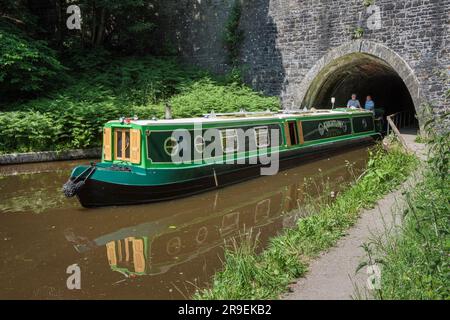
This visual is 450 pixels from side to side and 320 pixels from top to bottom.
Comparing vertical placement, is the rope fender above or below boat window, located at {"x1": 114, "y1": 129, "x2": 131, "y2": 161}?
below

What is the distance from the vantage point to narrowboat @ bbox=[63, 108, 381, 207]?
7.25m

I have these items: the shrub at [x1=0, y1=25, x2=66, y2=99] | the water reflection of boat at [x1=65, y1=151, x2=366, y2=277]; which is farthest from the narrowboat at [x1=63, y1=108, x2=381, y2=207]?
the shrub at [x1=0, y1=25, x2=66, y2=99]

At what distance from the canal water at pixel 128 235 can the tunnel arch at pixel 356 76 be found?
16.0 ft

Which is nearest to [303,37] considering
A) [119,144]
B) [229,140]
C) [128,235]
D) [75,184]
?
[229,140]

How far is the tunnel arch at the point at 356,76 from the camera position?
1238 centimetres

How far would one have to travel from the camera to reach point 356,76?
52.9 feet

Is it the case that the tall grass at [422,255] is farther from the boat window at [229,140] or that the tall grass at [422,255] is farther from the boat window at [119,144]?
the boat window at [119,144]

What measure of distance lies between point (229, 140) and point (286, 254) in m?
4.94

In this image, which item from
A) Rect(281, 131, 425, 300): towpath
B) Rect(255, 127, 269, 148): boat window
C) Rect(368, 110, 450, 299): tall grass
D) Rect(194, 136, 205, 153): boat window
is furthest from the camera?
Rect(255, 127, 269, 148): boat window

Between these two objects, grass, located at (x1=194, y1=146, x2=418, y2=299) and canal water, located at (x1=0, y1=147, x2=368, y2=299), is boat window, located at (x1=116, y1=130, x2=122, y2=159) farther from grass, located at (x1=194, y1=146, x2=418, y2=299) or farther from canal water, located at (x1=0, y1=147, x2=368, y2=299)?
grass, located at (x1=194, y1=146, x2=418, y2=299)

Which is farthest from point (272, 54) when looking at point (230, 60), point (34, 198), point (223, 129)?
point (34, 198)

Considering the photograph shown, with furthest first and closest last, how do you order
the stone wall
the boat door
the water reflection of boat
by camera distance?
1. the stone wall
2. the boat door
3. the water reflection of boat

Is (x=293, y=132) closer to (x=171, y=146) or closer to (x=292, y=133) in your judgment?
(x=292, y=133)

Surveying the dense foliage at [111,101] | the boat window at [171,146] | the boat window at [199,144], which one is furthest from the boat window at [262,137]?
the dense foliage at [111,101]
